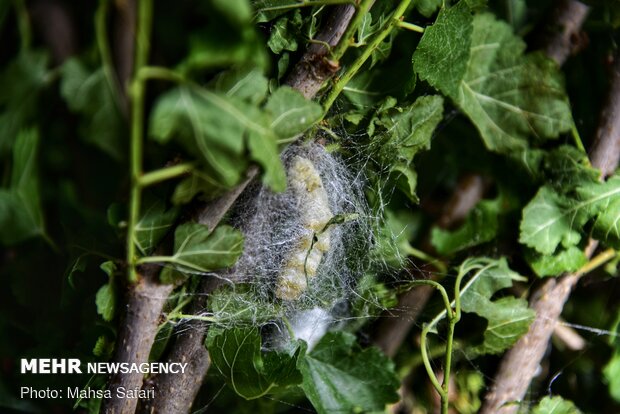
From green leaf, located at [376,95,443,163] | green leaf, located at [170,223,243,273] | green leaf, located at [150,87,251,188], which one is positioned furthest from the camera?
green leaf, located at [376,95,443,163]

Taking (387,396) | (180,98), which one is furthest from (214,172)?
(387,396)

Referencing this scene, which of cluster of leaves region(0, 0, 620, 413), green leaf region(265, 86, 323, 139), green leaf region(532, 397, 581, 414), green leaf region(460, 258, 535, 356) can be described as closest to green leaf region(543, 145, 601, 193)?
cluster of leaves region(0, 0, 620, 413)

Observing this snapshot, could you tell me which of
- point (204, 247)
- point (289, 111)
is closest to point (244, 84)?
point (289, 111)

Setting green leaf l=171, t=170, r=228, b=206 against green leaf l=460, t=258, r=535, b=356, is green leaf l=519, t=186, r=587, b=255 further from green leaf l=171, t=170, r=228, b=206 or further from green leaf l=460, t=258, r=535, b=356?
green leaf l=171, t=170, r=228, b=206

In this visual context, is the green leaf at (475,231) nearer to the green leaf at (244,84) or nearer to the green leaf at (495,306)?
the green leaf at (495,306)

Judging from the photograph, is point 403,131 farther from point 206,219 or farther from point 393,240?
point 206,219

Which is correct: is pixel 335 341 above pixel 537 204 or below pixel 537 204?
below

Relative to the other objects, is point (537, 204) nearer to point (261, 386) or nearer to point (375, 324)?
point (375, 324)

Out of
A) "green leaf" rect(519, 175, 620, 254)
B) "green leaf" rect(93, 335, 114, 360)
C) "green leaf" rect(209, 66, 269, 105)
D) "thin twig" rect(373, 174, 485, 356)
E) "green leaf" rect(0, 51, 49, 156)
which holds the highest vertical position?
"green leaf" rect(209, 66, 269, 105)
